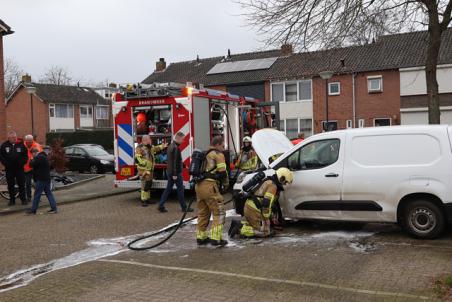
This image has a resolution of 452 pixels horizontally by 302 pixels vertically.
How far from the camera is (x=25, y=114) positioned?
5350 cm

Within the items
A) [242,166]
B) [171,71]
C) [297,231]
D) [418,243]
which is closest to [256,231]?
[297,231]

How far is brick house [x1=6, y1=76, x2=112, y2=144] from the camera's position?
173ft

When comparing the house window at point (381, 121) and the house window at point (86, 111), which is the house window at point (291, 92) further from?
the house window at point (86, 111)

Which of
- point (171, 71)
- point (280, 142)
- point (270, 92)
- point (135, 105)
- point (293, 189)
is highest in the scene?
point (171, 71)

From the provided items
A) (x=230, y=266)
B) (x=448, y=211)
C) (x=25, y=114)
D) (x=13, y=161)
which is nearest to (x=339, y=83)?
(x=13, y=161)

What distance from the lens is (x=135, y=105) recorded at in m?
12.9

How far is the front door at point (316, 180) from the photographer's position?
8273 mm

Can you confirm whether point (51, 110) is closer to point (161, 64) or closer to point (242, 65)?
point (161, 64)

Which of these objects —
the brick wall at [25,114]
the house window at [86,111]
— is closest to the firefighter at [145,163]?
the brick wall at [25,114]

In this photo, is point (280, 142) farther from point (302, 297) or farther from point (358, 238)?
point (302, 297)

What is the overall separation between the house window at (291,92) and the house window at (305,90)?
1.17 ft

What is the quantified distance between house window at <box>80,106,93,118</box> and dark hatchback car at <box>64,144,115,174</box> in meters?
35.7

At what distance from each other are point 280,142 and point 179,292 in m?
5.02

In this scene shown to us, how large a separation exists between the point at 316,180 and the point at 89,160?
16.2m
